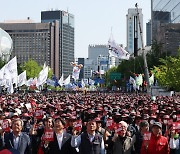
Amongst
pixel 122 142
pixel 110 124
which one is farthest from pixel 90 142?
pixel 110 124

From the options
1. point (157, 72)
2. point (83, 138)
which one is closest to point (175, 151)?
point (83, 138)

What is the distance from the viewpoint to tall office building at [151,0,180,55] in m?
86.8

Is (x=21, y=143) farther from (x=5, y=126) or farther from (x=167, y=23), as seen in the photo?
(x=167, y=23)

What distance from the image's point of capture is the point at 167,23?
304 feet

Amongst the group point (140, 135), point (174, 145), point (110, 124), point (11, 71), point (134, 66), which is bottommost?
point (174, 145)

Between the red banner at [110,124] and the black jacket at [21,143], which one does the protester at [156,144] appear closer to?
the black jacket at [21,143]

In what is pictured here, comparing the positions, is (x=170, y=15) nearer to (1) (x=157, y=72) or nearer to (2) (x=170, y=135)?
(1) (x=157, y=72)

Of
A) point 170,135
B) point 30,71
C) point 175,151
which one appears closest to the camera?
point 175,151

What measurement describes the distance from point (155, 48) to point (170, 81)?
37585 mm

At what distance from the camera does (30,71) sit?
5369 inches

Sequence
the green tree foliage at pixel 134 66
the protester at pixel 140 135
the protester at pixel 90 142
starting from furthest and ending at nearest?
1. the green tree foliage at pixel 134 66
2. the protester at pixel 140 135
3. the protester at pixel 90 142

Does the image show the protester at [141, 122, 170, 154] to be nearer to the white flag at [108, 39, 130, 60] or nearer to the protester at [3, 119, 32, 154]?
the protester at [3, 119, 32, 154]

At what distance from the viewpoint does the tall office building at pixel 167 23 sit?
8676 cm

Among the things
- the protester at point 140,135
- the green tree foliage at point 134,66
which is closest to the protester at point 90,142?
the protester at point 140,135
